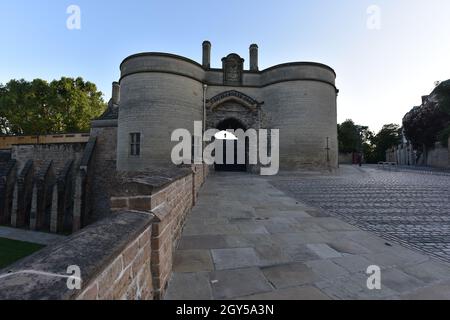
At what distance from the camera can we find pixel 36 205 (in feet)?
68.7

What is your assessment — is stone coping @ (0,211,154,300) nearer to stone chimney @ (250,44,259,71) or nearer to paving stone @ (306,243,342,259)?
→ paving stone @ (306,243,342,259)

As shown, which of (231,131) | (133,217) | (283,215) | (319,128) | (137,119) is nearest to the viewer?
(133,217)

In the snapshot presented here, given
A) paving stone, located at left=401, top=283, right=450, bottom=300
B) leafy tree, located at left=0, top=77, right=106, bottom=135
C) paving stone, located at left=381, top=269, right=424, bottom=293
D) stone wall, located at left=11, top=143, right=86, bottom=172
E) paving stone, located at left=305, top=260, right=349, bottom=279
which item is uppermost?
leafy tree, located at left=0, top=77, right=106, bottom=135

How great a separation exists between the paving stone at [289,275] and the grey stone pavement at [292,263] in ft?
0.04

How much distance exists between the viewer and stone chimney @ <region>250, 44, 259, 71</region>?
20391 mm

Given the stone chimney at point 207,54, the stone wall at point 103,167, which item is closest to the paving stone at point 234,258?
the stone chimney at point 207,54

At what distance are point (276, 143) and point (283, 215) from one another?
12398 mm

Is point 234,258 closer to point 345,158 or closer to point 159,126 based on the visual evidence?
point 159,126

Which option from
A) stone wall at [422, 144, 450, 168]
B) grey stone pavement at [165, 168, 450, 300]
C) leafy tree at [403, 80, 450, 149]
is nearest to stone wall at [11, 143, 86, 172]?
grey stone pavement at [165, 168, 450, 300]

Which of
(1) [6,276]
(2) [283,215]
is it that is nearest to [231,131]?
(2) [283,215]

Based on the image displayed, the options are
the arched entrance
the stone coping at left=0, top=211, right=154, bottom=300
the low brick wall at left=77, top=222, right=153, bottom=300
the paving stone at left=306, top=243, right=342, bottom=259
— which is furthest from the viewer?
the arched entrance

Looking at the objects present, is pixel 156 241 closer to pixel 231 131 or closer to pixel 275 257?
pixel 275 257

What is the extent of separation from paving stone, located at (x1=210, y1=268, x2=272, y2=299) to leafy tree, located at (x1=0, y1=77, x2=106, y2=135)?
1547 inches

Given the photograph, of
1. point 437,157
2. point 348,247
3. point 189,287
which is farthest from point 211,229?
point 437,157
